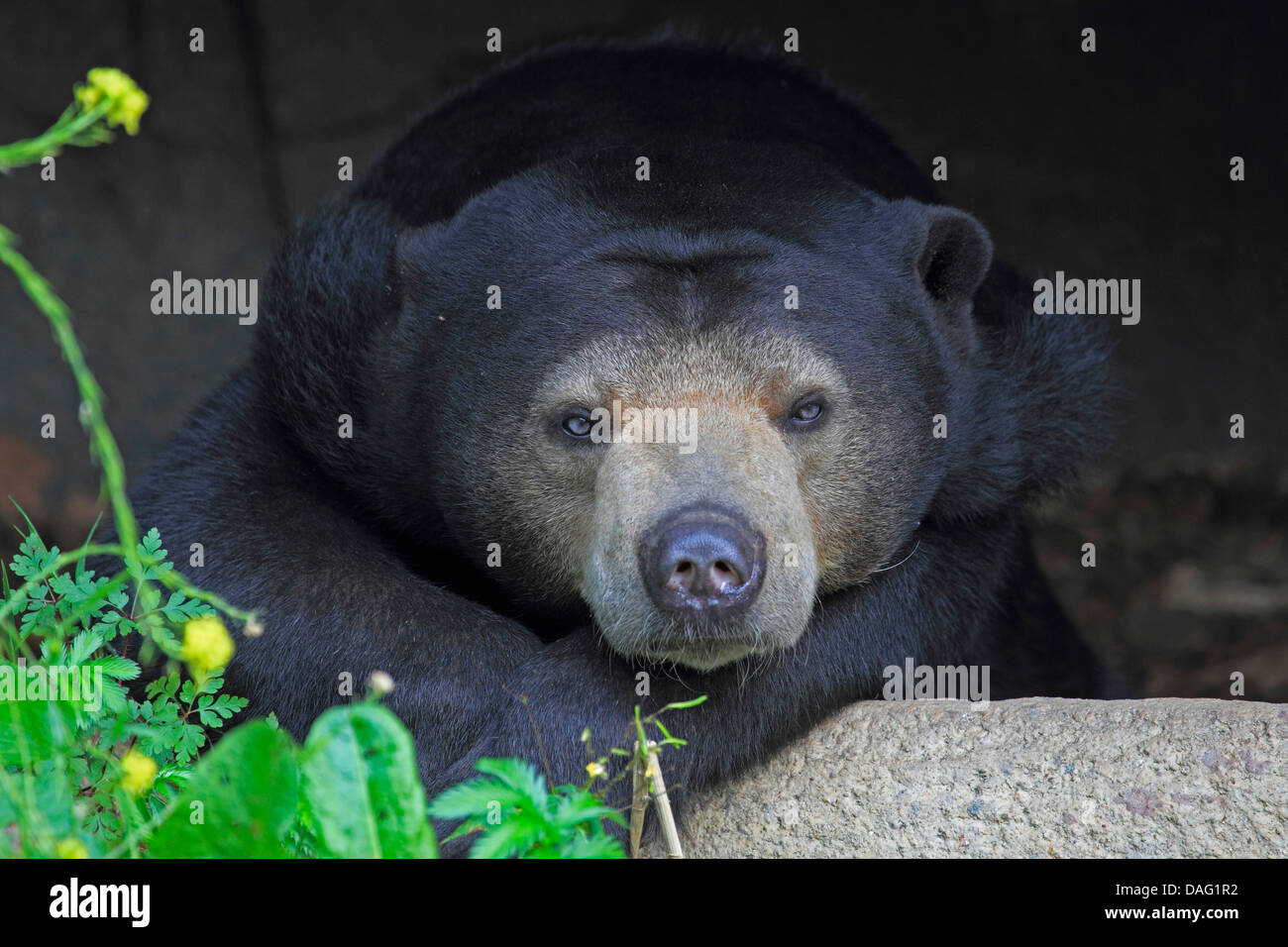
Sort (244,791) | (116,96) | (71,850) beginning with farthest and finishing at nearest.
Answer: (244,791) < (116,96) < (71,850)

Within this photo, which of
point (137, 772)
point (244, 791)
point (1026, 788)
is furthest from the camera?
point (1026, 788)

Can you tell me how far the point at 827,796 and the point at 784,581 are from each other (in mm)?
576

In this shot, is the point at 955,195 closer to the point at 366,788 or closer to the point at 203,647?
the point at 366,788

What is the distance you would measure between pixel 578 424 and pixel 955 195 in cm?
545

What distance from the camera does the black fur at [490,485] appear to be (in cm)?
416

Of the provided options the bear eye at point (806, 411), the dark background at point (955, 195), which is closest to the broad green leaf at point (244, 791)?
the bear eye at point (806, 411)

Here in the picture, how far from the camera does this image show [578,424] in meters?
4.17

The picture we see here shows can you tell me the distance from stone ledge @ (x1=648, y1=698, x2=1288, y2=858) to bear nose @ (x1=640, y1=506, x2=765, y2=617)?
1.90ft

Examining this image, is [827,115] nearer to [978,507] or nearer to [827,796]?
[978,507]

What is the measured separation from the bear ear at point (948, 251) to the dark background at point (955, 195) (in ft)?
13.7

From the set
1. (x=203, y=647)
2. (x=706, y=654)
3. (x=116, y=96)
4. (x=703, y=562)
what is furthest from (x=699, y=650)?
(x=116, y=96)

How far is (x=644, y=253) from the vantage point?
423cm

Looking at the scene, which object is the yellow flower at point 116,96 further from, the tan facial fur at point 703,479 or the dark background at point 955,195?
the dark background at point 955,195
